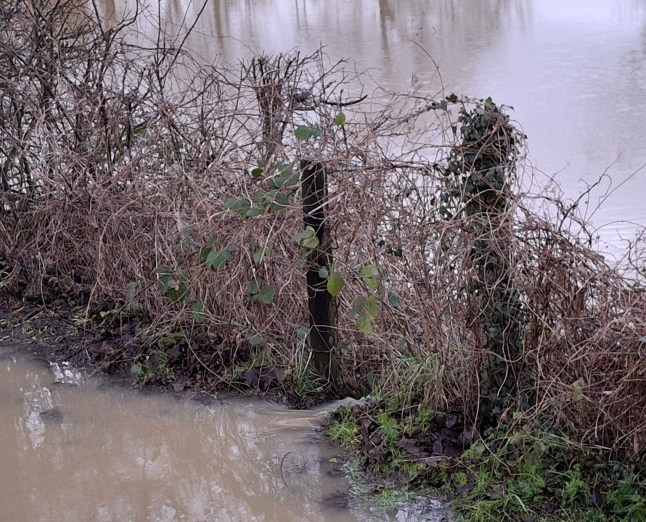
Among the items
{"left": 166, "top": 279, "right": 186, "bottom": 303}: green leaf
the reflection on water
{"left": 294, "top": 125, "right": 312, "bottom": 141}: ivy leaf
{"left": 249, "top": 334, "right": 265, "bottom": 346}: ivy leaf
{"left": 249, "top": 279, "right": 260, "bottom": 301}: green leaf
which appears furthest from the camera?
the reflection on water

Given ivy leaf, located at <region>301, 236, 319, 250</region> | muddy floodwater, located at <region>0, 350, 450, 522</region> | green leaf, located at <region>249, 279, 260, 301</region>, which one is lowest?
muddy floodwater, located at <region>0, 350, 450, 522</region>

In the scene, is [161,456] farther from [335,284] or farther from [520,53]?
[520,53]

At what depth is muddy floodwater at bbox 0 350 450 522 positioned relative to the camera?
4.45m

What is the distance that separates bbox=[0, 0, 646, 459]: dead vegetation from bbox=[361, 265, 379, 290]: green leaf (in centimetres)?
2

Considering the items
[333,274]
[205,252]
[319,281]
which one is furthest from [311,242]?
[205,252]

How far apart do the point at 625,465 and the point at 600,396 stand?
12.3 inches

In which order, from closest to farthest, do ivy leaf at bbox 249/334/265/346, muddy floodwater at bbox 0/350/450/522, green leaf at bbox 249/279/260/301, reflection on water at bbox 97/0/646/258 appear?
muddy floodwater at bbox 0/350/450/522 → green leaf at bbox 249/279/260/301 → ivy leaf at bbox 249/334/265/346 → reflection on water at bbox 97/0/646/258

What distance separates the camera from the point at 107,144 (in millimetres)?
6754

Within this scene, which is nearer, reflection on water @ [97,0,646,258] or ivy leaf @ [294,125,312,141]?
ivy leaf @ [294,125,312,141]

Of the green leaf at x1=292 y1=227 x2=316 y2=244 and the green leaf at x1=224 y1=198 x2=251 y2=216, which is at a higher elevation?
the green leaf at x1=224 y1=198 x2=251 y2=216

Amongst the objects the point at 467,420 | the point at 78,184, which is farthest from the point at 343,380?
the point at 78,184

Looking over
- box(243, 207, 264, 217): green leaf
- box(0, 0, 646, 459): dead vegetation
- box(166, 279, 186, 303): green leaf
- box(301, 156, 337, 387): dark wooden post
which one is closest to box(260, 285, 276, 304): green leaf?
box(0, 0, 646, 459): dead vegetation

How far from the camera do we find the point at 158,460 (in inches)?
196

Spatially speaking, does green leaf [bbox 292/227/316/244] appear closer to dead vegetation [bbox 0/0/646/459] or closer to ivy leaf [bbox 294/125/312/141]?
dead vegetation [bbox 0/0/646/459]
